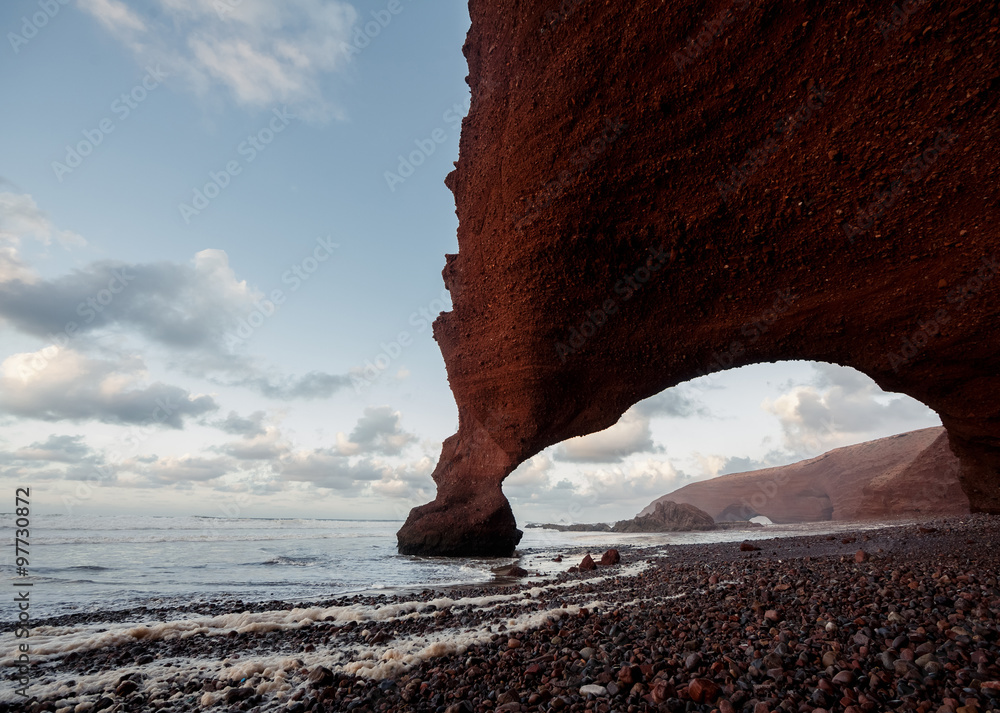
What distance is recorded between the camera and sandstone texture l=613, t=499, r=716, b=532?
133ft

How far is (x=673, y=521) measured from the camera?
4119 cm

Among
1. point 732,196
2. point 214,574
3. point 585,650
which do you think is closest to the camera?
point 585,650

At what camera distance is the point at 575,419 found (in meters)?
13.5

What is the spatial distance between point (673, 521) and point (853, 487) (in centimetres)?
2071

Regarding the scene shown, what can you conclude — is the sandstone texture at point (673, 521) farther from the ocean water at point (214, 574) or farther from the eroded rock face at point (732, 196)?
the ocean water at point (214, 574)

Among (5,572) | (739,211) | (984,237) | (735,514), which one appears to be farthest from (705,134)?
(735,514)

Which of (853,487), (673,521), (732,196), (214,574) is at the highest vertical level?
(732,196)

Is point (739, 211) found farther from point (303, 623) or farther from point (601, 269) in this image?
point (303, 623)

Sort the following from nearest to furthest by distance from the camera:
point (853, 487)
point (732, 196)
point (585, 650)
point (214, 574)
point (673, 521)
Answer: point (585, 650) → point (732, 196) → point (214, 574) → point (673, 521) → point (853, 487)

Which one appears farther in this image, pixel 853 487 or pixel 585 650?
pixel 853 487

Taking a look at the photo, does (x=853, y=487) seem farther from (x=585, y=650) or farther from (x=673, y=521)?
(x=585, y=650)

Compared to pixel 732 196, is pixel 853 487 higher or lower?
lower

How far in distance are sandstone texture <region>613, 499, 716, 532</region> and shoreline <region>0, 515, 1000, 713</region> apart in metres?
36.8

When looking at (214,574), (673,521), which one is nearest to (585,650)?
(214,574)
